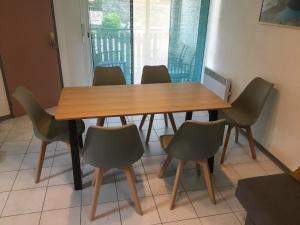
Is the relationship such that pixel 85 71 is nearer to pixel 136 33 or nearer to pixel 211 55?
pixel 136 33

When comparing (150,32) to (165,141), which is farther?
(150,32)

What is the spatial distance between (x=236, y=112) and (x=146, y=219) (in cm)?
146

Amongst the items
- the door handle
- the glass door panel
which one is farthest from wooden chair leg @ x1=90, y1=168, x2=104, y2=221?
the glass door panel

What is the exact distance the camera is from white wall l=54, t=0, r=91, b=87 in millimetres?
3414

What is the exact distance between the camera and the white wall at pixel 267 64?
2289 millimetres

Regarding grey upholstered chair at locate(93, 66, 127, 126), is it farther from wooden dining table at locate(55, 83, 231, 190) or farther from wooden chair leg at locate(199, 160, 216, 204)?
wooden chair leg at locate(199, 160, 216, 204)

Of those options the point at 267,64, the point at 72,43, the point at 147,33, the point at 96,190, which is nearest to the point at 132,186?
the point at 96,190

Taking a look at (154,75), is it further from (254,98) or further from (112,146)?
(112,146)

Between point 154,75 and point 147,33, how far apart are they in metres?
1.20

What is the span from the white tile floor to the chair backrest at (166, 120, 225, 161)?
17.8 inches

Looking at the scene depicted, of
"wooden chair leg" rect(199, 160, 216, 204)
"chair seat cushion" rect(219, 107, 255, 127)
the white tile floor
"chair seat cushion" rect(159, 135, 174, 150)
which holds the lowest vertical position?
the white tile floor

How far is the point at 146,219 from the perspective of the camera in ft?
6.12

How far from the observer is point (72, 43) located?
3.61 meters

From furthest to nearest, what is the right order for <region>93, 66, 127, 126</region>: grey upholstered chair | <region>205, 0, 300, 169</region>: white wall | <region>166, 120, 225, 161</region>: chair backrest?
<region>93, 66, 127, 126</region>: grey upholstered chair < <region>205, 0, 300, 169</region>: white wall < <region>166, 120, 225, 161</region>: chair backrest
